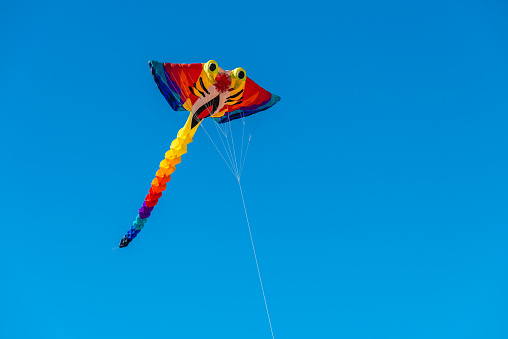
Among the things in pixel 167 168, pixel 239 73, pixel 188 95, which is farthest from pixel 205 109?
pixel 167 168

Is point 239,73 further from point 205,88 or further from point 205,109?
point 205,109

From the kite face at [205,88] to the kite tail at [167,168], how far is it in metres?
0.62

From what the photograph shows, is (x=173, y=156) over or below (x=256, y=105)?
below

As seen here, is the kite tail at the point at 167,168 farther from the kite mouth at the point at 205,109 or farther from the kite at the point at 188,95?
the kite mouth at the point at 205,109

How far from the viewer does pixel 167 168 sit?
514 inches

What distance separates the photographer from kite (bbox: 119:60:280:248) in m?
12.6

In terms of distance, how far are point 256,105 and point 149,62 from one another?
190 inches

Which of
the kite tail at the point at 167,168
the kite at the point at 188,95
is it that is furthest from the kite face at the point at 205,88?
the kite tail at the point at 167,168

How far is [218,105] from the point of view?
14086 millimetres

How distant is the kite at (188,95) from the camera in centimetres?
1263

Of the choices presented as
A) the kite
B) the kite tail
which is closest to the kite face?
the kite

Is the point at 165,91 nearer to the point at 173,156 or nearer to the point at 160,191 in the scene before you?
the point at 173,156

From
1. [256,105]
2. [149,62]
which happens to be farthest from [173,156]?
[256,105]

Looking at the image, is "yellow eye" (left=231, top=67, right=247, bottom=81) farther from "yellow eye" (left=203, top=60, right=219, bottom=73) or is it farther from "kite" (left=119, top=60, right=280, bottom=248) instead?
"yellow eye" (left=203, top=60, right=219, bottom=73)
